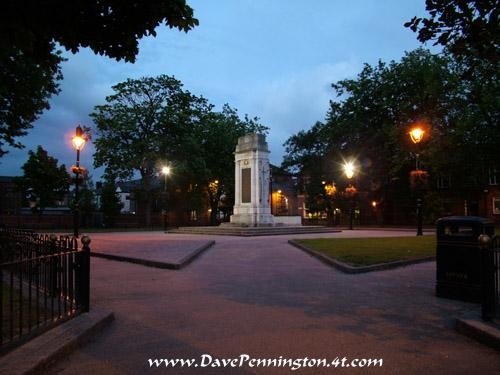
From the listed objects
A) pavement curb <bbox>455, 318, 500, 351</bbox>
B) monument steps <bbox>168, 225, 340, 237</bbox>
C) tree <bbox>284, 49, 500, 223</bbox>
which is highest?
tree <bbox>284, 49, 500, 223</bbox>

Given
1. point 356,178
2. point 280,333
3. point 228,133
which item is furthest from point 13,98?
point 356,178

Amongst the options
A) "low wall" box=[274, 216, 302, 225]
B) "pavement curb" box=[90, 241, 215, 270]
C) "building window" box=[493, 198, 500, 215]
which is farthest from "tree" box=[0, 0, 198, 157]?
"building window" box=[493, 198, 500, 215]

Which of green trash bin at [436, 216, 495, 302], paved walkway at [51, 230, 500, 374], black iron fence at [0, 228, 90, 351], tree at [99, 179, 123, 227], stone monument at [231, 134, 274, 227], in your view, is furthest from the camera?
tree at [99, 179, 123, 227]

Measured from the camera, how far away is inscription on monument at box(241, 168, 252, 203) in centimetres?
3657

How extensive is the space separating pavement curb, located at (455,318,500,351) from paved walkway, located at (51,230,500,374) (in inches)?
4.6

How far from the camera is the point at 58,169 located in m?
55.9

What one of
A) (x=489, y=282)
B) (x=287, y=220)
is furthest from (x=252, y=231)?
(x=489, y=282)

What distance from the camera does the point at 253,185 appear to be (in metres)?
36.3

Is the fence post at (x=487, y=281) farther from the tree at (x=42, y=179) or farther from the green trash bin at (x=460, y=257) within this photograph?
the tree at (x=42, y=179)

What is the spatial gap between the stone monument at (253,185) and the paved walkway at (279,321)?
23.1 m

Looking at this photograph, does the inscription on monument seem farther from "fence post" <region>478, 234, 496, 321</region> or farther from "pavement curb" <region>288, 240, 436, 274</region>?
"fence post" <region>478, 234, 496, 321</region>

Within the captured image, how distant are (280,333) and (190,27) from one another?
4754mm

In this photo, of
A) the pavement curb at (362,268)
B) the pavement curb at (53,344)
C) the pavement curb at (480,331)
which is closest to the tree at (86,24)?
the pavement curb at (53,344)

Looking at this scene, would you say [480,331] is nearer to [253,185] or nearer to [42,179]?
[253,185]
